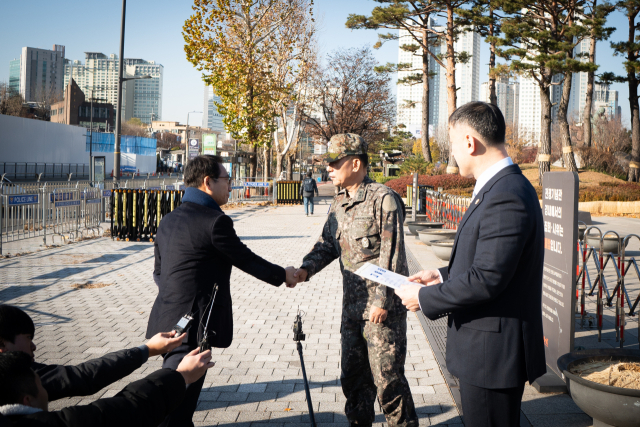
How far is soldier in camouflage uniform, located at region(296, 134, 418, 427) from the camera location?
3207mm

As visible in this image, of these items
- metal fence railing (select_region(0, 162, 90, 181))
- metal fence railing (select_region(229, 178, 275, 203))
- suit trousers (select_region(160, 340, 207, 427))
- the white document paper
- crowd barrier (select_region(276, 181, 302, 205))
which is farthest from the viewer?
metal fence railing (select_region(0, 162, 90, 181))

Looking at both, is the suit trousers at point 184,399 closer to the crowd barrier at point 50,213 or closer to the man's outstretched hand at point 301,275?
the man's outstretched hand at point 301,275

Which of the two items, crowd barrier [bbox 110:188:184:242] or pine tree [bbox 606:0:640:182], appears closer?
crowd barrier [bbox 110:188:184:242]

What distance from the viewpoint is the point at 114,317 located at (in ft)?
22.4

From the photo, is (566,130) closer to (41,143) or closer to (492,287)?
(492,287)

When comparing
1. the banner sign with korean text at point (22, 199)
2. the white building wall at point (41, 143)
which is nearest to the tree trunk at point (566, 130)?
the banner sign with korean text at point (22, 199)

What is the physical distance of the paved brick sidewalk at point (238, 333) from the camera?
4.20 metres

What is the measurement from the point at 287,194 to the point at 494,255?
28089 millimetres

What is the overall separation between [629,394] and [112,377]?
2686 mm

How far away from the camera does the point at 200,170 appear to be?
3.28 meters

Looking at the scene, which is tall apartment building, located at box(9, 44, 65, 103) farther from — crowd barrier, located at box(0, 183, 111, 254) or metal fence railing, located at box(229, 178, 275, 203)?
crowd barrier, located at box(0, 183, 111, 254)

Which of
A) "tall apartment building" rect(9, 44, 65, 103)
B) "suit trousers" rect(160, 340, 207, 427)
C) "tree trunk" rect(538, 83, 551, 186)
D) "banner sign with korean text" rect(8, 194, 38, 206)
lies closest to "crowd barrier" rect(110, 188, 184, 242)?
"banner sign with korean text" rect(8, 194, 38, 206)

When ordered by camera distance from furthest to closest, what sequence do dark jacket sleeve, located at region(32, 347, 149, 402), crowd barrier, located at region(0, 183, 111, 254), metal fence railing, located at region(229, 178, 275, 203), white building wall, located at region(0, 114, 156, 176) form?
white building wall, located at region(0, 114, 156, 176), metal fence railing, located at region(229, 178, 275, 203), crowd barrier, located at region(0, 183, 111, 254), dark jacket sleeve, located at region(32, 347, 149, 402)

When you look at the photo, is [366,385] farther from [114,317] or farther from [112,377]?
[114,317]
